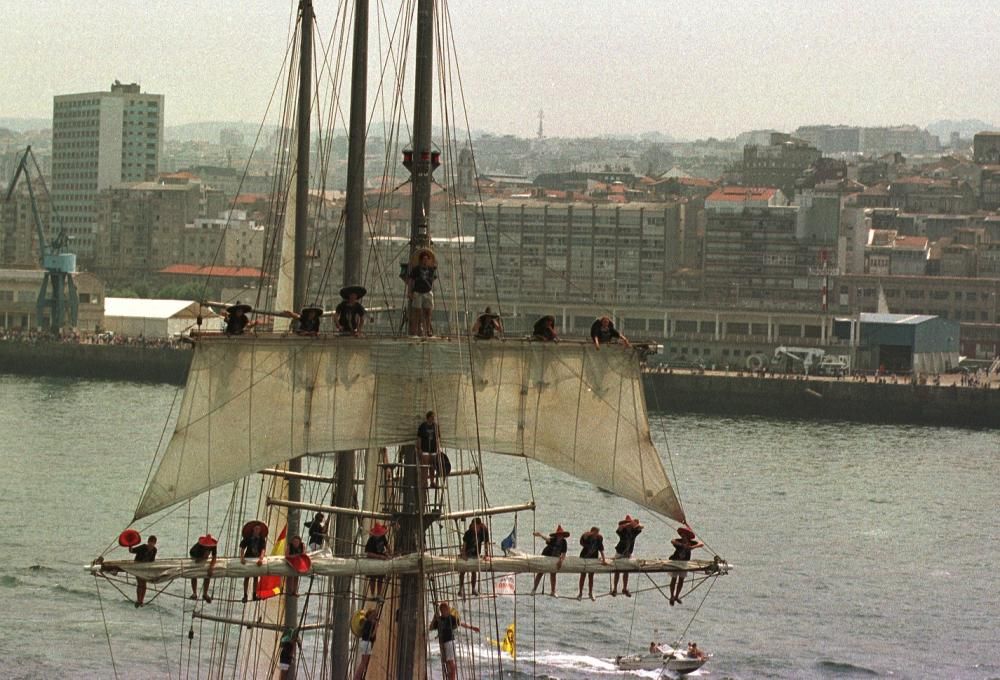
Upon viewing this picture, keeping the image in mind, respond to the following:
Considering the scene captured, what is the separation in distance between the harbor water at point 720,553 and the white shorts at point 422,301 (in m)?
3.11

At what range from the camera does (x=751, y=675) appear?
3216 cm

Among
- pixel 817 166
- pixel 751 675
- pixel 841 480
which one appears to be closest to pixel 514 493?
pixel 841 480

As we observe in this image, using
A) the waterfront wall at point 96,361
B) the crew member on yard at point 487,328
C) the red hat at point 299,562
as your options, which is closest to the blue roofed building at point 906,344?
the waterfront wall at point 96,361

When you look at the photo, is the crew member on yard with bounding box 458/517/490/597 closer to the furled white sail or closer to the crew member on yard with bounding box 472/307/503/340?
the furled white sail

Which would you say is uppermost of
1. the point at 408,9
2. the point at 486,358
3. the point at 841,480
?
the point at 408,9

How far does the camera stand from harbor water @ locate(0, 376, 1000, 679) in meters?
33.1

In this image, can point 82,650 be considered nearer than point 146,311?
Yes

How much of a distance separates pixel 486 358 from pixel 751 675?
11.4m

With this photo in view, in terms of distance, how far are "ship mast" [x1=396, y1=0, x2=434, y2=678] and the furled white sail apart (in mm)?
840

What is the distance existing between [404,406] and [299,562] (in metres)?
1.92

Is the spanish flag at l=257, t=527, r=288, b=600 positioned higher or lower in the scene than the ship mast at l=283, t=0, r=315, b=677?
lower

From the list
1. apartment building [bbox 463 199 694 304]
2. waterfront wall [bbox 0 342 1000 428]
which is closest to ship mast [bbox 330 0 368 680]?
waterfront wall [bbox 0 342 1000 428]

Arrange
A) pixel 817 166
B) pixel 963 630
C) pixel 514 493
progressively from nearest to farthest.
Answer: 1. pixel 963 630
2. pixel 514 493
3. pixel 817 166

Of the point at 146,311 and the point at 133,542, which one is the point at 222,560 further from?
the point at 146,311
